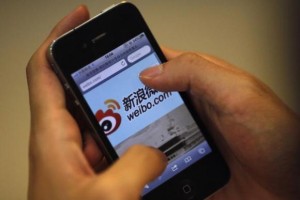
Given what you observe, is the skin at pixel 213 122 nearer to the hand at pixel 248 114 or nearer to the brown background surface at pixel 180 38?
the hand at pixel 248 114

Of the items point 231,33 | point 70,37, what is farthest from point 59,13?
point 231,33

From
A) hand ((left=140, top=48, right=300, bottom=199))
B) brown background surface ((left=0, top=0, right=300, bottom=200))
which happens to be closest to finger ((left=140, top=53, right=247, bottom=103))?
hand ((left=140, top=48, right=300, bottom=199))

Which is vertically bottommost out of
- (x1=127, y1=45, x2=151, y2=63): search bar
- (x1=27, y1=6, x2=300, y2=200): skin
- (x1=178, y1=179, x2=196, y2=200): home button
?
(x1=178, y1=179, x2=196, y2=200): home button

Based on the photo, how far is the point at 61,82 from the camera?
1.38 ft

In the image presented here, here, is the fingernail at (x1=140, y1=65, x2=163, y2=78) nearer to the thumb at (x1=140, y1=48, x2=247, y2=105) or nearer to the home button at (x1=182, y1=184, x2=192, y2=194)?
the thumb at (x1=140, y1=48, x2=247, y2=105)

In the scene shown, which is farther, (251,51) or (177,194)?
(251,51)

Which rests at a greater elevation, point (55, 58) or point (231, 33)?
point (55, 58)

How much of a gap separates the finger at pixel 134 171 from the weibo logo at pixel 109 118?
0.08 m

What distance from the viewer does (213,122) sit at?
0.46 metres

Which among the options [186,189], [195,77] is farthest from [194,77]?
[186,189]

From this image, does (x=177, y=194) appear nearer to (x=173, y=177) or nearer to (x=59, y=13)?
(x=173, y=177)

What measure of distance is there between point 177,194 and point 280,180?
0.33 feet

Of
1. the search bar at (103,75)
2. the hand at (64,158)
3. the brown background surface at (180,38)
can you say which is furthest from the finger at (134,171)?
the brown background surface at (180,38)

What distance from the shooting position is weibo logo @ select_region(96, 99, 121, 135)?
0.43 metres
